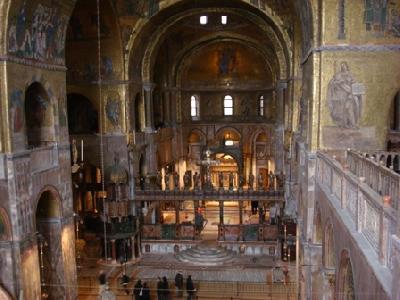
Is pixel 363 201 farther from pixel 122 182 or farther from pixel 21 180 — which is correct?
pixel 122 182

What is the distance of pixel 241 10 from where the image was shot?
25.4m

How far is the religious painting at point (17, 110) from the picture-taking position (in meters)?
13.1

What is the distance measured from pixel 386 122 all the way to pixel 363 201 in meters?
6.29

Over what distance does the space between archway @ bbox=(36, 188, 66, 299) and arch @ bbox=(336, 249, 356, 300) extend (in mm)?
10318

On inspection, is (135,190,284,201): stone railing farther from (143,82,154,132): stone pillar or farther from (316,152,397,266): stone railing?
(316,152,397,266): stone railing

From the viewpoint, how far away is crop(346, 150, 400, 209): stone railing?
673 cm

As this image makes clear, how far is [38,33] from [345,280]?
11813mm

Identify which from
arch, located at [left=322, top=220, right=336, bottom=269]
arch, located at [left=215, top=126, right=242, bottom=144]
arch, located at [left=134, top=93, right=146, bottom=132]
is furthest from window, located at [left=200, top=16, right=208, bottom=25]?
arch, located at [left=322, top=220, right=336, bottom=269]

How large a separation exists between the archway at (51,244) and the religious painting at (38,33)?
484cm

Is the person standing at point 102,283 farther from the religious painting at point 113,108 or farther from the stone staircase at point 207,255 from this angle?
the religious painting at point 113,108

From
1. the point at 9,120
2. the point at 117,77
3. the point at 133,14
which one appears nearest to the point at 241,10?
the point at 133,14

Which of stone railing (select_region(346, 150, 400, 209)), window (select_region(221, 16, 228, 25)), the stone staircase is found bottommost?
the stone staircase

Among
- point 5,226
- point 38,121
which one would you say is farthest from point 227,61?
point 5,226

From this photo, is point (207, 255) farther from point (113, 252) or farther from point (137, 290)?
point (137, 290)
